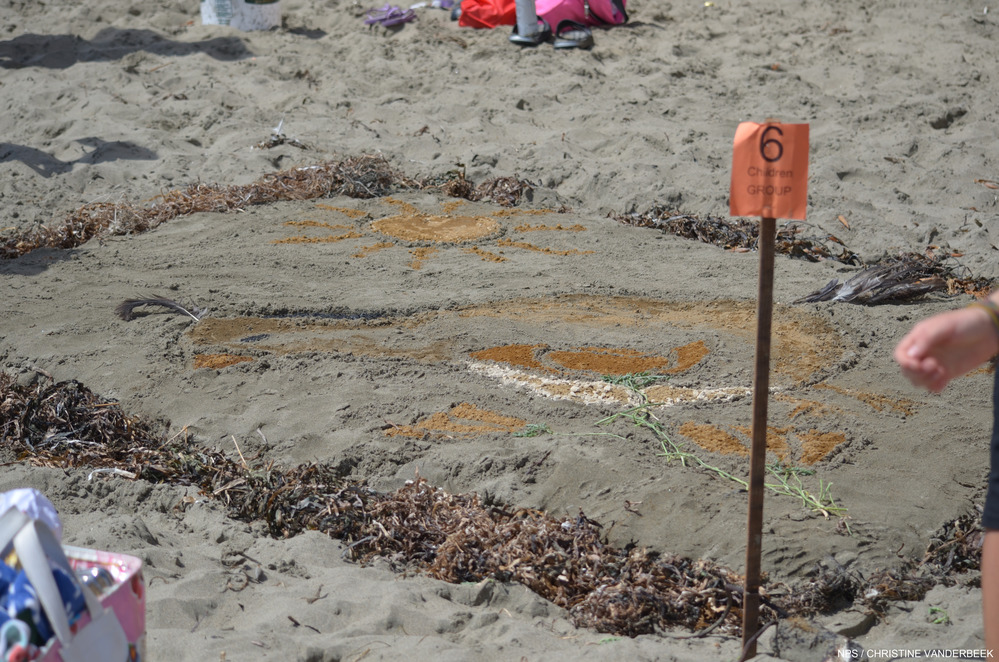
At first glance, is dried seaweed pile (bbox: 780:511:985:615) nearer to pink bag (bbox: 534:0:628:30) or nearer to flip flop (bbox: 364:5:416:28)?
pink bag (bbox: 534:0:628:30)

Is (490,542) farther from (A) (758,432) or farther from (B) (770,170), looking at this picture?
(B) (770,170)

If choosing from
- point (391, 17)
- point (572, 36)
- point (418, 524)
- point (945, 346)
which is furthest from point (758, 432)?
point (391, 17)

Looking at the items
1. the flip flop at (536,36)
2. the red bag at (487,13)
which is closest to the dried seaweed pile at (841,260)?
the flip flop at (536,36)

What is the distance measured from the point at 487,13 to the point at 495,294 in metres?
5.85

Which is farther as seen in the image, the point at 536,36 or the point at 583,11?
the point at 583,11

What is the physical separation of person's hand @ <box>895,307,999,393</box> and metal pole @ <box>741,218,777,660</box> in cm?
Result: 65

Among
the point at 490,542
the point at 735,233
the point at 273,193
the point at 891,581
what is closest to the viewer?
the point at 891,581

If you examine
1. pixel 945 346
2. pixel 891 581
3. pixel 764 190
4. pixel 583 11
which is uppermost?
pixel 583 11

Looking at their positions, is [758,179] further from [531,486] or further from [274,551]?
[274,551]

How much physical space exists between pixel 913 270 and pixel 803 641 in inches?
126

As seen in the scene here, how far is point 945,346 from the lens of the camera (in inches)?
64.2

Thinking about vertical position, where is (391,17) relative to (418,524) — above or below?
above

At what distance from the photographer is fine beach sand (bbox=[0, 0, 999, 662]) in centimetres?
297

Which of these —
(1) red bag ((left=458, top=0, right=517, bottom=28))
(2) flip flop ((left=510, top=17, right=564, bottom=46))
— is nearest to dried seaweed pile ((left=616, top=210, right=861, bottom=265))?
(2) flip flop ((left=510, top=17, right=564, bottom=46))
